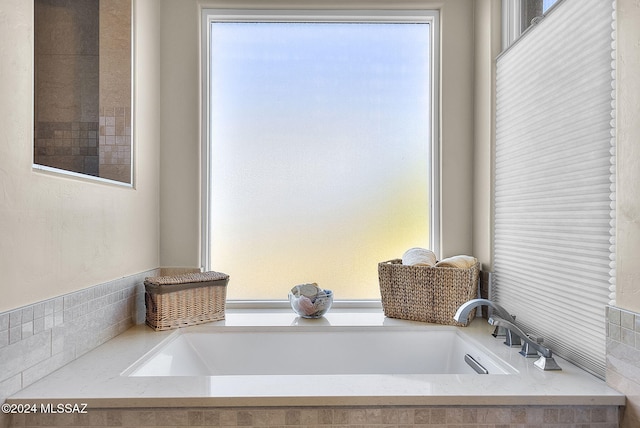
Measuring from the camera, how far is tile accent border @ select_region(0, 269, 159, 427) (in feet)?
3.26

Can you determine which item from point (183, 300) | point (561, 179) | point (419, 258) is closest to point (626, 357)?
point (561, 179)

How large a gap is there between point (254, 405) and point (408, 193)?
4.13 feet

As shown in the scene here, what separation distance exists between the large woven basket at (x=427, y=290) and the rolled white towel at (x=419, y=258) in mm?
28

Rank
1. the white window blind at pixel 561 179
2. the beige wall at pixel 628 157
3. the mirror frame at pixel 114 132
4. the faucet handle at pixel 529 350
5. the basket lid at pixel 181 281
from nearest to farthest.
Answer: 1. the beige wall at pixel 628 157
2. the white window blind at pixel 561 179
3. the faucet handle at pixel 529 350
4. the mirror frame at pixel 114 132
5. the basket lid at pixel 181 281

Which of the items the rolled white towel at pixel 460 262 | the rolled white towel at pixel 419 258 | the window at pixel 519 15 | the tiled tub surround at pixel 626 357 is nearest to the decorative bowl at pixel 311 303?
the rolled white towel at pixel 419 258

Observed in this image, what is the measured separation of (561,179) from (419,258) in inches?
24.2

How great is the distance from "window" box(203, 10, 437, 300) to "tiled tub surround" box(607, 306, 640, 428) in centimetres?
98

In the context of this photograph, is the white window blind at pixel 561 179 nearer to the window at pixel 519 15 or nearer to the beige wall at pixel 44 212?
the window at pixel 519 15

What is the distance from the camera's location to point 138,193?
1.68 metres

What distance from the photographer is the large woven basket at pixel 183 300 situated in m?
1.58

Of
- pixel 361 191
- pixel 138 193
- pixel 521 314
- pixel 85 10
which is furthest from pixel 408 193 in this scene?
pixel 85 10

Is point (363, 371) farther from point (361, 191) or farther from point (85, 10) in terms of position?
point (85, 10)

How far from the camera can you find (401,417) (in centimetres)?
102

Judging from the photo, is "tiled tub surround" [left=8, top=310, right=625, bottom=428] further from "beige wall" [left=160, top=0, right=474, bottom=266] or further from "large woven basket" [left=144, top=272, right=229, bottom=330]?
"beige wall" [left=160, top=0, right=474, bottom=266]
